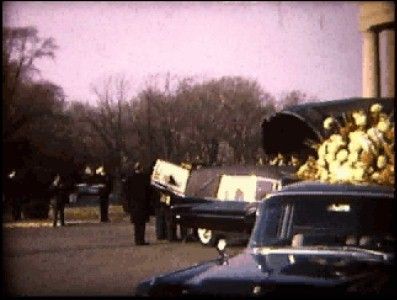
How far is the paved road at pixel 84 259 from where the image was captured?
11.7m

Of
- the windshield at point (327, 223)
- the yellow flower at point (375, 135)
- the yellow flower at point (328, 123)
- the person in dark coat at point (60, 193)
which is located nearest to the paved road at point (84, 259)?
the person in dark coat at point (60, 193)

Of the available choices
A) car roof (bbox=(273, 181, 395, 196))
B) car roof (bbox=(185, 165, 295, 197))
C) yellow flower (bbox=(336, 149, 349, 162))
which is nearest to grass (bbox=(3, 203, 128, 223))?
car roof (bbox=(185, 165, 295, 197))

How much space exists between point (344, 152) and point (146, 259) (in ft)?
24.4

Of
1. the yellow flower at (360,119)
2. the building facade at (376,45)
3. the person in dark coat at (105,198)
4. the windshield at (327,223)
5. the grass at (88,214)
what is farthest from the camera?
the grass at (88,214)

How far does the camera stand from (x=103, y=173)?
30.8 meters

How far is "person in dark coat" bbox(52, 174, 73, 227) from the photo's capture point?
23.8 m

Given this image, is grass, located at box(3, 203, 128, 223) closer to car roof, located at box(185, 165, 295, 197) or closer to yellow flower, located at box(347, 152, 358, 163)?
car roof, located at box(185, 165, 295, 197)

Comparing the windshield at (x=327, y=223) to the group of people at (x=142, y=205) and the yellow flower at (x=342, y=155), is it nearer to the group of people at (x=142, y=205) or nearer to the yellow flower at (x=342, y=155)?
the yellow flower at (x=342, y=155)

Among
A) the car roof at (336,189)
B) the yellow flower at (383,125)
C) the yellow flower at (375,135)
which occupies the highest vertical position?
the yellow flower at (383,125)

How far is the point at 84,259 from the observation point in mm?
15750

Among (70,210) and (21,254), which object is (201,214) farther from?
(70,210)

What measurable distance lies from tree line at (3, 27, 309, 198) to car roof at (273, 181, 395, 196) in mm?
19409

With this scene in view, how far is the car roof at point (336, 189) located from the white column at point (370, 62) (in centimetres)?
1256

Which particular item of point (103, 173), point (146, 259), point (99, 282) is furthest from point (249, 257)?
point (103, 173)
